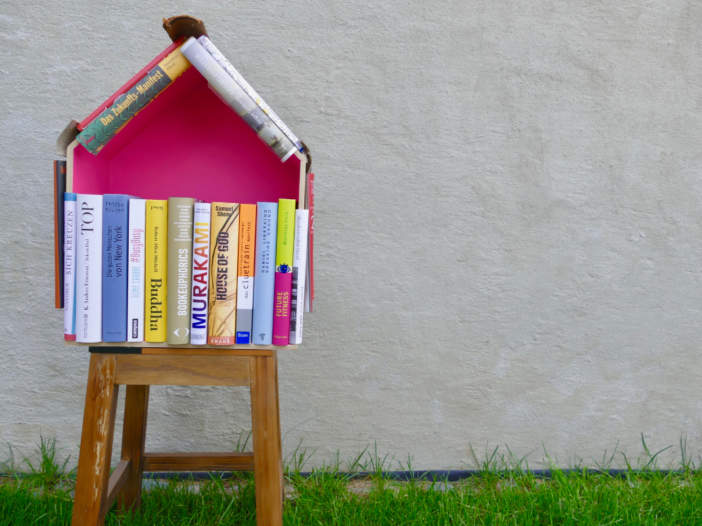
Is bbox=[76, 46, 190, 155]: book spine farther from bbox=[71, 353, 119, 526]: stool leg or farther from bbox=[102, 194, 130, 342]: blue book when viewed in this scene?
bbox=[71, 353, 119, 526]: stool leg

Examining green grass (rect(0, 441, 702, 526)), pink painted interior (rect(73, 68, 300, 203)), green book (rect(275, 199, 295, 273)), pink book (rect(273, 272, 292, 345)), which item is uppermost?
pink painted interior (rect(73, 68, 300, 203))

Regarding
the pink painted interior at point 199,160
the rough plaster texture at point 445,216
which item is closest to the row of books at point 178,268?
the pink painted interior at point 199,160

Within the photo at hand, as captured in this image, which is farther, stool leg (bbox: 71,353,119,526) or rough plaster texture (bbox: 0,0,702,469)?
rough plaster texture (bbox: 0,0,702,469)

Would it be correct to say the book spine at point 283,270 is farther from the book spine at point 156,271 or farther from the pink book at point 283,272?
the book spine at point 156,271

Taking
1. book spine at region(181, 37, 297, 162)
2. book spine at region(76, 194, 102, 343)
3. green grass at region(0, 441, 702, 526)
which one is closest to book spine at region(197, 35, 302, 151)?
book spine at region(181, 37, 297, 162)

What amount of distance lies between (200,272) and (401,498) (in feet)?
3.59

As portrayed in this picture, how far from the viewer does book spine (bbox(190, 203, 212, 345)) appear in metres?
1.00

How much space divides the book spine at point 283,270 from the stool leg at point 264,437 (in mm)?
77

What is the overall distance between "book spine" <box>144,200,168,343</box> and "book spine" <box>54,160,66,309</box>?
20 cm

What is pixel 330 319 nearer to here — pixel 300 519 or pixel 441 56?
pixel 300 519

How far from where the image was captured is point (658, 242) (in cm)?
175

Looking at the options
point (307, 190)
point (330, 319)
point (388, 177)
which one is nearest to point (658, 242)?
point (388, 177)

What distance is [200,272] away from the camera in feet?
3.35

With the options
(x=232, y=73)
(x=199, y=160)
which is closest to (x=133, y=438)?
(x=199, y=160)
